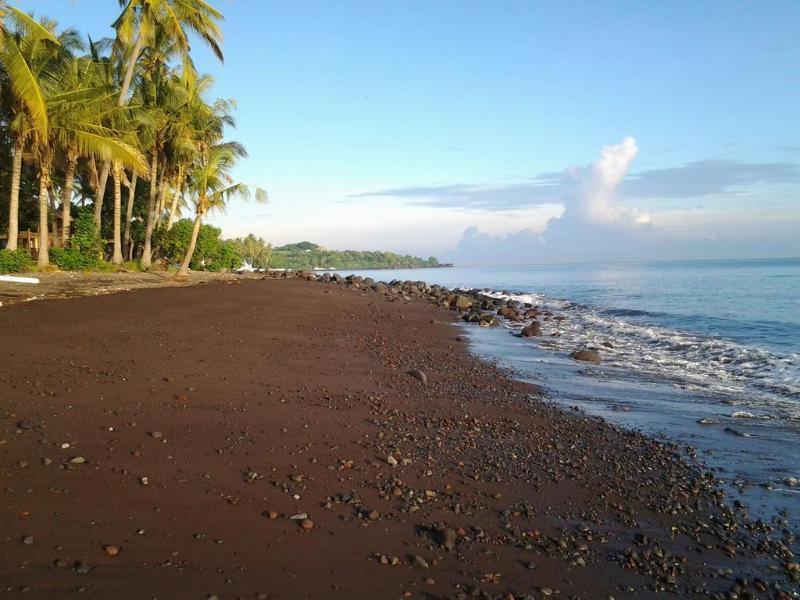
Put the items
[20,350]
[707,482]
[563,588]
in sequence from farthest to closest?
1. [20,350]
2. [707,482]
3. [563,588]

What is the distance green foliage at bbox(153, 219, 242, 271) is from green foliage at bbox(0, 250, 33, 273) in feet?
42.7

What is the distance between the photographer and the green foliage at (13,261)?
2014 cm

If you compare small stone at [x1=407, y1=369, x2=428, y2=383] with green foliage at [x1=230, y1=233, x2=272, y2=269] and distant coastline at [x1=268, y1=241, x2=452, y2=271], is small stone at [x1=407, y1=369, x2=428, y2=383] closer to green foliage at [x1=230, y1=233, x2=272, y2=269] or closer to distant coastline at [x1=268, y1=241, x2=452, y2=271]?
green foliage at [x1=230, y1=233, x2=272, y2=269]

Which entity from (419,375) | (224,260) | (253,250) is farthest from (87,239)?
(253,250)

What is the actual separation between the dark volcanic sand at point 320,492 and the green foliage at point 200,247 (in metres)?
27.1

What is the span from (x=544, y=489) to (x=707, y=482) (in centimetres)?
194

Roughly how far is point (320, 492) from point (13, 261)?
21.3 metres

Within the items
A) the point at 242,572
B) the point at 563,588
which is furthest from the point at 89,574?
the point at 563,588

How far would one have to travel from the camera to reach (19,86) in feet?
60.4

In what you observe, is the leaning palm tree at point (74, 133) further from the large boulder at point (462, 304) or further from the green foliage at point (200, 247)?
the large boulder at point (462, 304)

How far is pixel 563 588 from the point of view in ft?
12.4

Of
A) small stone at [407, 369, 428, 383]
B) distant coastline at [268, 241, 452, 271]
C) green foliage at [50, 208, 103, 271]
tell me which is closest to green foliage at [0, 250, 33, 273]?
green foliage at [50, 208, 103, 271]

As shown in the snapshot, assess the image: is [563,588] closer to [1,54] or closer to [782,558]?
[782,558]

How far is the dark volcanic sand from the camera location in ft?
12.0
